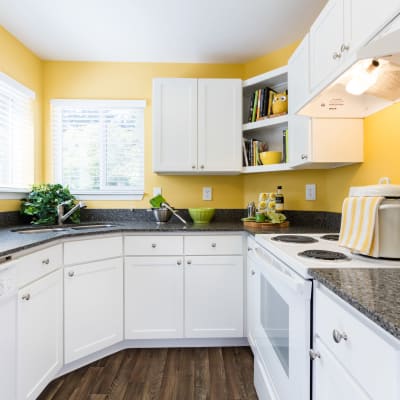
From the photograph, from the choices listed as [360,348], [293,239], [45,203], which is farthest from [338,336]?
[45,203]

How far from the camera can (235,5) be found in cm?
190

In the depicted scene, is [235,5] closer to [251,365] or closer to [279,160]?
[279,160]

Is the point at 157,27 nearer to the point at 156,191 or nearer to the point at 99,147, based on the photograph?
the point at 99,147

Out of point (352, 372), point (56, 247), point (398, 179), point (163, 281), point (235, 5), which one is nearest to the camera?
point (352, 372)

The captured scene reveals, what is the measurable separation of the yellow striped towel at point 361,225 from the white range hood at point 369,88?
480 mm

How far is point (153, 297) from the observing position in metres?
2.07

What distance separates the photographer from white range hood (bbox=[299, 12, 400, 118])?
887 millimetres

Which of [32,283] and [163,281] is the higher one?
[32,283]

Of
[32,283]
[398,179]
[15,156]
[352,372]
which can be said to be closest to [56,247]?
[32,283]

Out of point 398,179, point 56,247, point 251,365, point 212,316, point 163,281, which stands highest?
point 398,179

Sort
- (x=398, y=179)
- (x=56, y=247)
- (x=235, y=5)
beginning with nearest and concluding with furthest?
(x=398, y=179) < (x=56, y=247) < (x=235, y=5)

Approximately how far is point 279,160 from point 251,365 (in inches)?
59.3

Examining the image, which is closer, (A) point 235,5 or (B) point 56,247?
(B) point 56,247

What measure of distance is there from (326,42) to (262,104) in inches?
35.5
